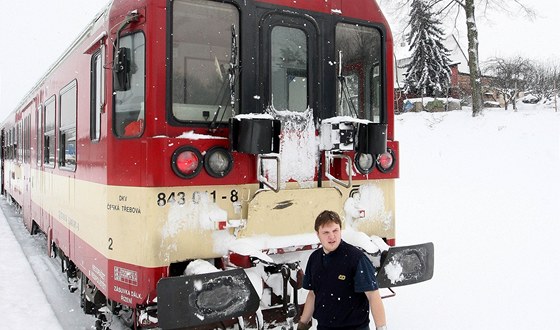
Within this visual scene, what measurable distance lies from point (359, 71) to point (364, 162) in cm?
87

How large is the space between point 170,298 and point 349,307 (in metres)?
1.16

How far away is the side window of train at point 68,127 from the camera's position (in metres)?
5.23

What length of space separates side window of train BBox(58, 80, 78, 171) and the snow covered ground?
1.69 m

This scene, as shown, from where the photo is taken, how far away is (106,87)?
3.99m

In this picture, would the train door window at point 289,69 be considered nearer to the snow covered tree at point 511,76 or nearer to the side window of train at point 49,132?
the side window of train at point 49,132

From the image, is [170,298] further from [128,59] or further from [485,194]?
[485,194]

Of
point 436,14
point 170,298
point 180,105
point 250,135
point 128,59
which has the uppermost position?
point 436,14

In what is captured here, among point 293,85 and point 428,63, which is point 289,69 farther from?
point 428,63

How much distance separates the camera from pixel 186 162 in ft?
11.4

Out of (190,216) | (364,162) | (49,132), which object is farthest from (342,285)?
(49,132)

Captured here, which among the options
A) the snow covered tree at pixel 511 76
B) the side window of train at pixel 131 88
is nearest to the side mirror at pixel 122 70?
the side window of train at pixel 131 88

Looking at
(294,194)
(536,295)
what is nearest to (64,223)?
(294,194)

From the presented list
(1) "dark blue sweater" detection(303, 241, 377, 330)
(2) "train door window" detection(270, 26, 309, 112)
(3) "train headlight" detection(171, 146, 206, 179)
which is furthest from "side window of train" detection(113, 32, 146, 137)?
(1) "dark blue sweater" detection(303, 241, 377, 330)

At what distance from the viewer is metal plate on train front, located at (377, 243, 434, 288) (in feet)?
13.5
